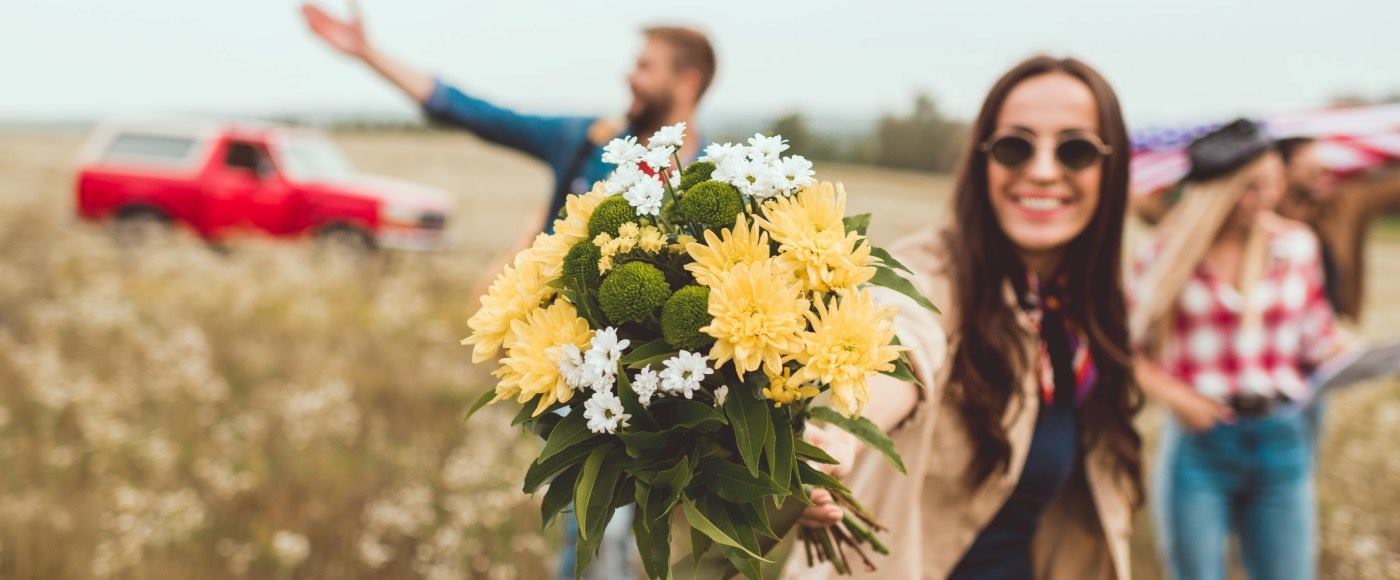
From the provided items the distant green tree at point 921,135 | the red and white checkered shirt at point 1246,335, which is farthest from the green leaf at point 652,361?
the red and white checkered shirt at point 1246,335

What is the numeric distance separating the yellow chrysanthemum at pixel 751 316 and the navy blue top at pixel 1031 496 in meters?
1.20

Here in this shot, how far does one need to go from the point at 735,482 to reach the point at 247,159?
13537 millimetres

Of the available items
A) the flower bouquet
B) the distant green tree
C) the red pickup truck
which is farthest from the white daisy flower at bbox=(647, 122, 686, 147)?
the red pickup truck

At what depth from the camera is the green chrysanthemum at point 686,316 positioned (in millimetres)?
1196

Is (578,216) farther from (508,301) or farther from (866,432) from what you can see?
(866,432)

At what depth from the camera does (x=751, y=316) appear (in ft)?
3.86

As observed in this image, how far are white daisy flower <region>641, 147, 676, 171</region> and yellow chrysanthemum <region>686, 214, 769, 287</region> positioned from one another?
101 mm

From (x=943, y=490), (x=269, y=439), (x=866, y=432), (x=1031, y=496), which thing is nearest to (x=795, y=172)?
(x=866, y=432)

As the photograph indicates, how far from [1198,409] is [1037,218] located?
1.56 metres

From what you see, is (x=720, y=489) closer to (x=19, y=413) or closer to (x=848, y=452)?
(x=848, y=452)

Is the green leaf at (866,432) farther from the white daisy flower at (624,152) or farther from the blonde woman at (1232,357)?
the blonde woman at (1232,357)

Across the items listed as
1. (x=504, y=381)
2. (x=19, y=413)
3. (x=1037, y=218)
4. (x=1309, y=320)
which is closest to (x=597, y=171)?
(x=1037, y=218)

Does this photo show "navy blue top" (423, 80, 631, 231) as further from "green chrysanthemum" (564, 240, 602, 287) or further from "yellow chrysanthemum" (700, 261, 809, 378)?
"yellow chrysanthemum" (700, 261, 809, 378)

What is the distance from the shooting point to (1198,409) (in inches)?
133
